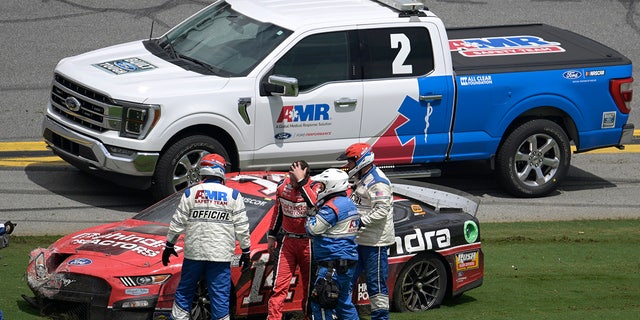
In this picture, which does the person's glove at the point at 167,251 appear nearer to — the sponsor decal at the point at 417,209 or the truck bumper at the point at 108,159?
the sponsor decal at the point at 417,209

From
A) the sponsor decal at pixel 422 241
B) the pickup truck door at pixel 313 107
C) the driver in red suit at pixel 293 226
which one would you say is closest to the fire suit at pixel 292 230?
the driver in red suit at pixel 293 226

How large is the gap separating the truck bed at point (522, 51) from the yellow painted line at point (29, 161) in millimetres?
5203

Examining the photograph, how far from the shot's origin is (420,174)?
1318 cm

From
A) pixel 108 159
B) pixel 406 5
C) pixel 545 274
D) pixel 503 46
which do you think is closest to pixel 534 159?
pixel 503 46

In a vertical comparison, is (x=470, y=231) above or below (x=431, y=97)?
below

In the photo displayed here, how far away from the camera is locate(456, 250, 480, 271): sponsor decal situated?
1012 cm

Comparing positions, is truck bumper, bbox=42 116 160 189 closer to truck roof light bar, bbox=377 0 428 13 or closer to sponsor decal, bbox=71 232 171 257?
sponsor decal, bbox=71 232 171 257

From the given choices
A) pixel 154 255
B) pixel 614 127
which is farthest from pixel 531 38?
pixel 154 255

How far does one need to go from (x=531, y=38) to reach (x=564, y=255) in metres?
3.85

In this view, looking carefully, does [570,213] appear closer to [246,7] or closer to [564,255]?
[564,255]

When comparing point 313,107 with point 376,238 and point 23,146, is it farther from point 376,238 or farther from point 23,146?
point 23,146

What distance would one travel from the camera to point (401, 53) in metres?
13.1

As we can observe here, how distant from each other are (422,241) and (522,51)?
4.98m

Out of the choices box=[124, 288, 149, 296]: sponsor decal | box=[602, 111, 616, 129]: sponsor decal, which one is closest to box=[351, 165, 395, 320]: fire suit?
box=[124, 288, 149, 296]: sponsor decal
